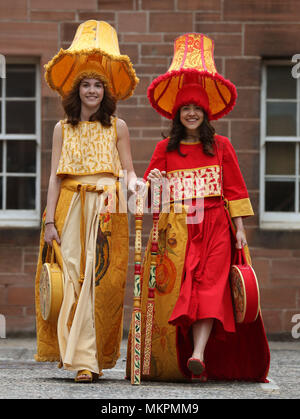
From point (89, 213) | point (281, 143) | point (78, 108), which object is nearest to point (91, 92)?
point (78, 108)

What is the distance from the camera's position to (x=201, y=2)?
9.01 metres

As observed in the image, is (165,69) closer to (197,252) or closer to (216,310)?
(197,252)

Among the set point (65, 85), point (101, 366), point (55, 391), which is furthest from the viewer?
point (65, 85)

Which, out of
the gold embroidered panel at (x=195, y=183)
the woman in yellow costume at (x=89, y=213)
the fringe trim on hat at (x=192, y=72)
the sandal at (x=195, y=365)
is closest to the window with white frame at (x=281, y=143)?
the fringe trim on hat at (x=192, y=72)

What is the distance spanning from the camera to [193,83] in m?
6.15

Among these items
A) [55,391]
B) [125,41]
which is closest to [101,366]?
[55,391]

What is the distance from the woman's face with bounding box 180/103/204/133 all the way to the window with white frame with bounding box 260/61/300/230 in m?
3.26

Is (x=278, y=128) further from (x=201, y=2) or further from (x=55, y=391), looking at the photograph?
(x=55, y=391)

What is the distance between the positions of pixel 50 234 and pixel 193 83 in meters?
1.42

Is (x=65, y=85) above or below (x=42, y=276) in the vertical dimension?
above

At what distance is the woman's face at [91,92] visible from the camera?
5984mm

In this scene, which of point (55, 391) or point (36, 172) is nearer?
point (55, 391)

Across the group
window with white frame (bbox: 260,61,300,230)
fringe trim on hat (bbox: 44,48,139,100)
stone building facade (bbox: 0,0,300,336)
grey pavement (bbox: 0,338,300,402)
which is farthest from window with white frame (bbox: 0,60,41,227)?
fringe trim on hat (bbox: 44,48,139,100)

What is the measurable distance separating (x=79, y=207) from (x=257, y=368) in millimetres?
1626
